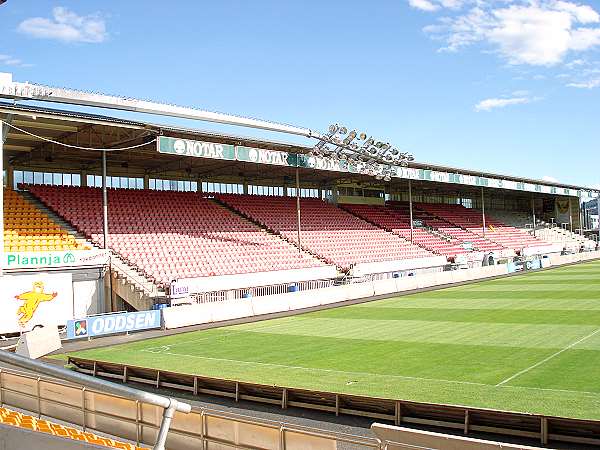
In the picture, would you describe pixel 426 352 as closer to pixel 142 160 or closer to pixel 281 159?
pixel 281 159

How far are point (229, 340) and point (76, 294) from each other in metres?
9.16

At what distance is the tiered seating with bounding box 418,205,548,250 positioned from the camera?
65375mm

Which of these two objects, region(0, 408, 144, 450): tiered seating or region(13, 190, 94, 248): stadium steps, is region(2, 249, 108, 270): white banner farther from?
region(0, 408, 144, 450): tiered seating

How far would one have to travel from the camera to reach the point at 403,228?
186ft

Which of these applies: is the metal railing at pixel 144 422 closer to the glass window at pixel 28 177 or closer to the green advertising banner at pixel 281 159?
the green advertising banner at pixel 281 159

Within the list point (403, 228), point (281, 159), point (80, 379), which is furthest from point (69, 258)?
point (403, 228)

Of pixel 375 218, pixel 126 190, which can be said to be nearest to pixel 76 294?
pixel 126 190

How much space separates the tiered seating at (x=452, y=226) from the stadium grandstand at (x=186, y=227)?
4.03ft

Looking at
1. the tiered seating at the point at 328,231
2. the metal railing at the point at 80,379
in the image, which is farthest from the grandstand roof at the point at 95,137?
the metal railing at the point at 80,379

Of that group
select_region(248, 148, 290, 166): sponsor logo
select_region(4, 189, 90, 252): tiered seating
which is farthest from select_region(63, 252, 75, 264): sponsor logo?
select_region(248, 148, 290, 166): sponsor logo

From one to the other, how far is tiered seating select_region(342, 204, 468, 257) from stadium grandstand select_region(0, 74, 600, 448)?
272 mm

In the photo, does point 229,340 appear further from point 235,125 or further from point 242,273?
point 235,125

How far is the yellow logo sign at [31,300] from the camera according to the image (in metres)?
23.8

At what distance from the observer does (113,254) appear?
101 feet
